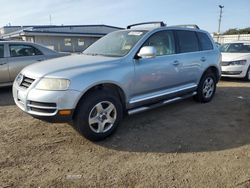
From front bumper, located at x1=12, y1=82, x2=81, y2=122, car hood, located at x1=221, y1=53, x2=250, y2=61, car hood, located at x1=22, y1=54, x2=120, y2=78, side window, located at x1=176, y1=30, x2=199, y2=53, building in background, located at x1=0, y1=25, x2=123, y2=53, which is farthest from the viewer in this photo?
building in background, located at x1=0, y1=25, x2=123, y2=53

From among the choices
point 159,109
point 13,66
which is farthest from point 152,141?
point 13,66

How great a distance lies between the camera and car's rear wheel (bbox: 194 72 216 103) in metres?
6.15

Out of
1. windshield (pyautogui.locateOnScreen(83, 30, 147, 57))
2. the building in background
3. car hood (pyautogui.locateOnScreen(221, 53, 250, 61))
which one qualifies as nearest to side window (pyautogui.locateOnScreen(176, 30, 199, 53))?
windshield (pyautogui.locateOnScreen(83, 30, 147, 57))

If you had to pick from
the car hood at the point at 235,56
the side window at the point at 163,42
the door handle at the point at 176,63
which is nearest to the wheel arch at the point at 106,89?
the side window at the point at 163,42

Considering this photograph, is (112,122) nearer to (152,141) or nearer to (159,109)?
(152,141)

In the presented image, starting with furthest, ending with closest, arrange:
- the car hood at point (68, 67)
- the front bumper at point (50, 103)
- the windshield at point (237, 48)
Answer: the windshield at point (237, 48) → the car hood at point (68, 67) → the front bumper at point (50, 103)

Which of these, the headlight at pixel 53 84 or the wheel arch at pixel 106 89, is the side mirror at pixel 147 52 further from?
the headlight at pixel 53 84

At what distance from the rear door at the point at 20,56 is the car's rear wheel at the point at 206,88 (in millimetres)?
4790

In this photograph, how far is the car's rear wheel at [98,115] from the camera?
381cm

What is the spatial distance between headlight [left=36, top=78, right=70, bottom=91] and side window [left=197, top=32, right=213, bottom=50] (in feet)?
12.3

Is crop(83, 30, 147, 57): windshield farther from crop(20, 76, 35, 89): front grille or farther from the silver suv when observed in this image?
crop(20, 76, 35, 89): front grille

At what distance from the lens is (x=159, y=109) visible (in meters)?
5.81

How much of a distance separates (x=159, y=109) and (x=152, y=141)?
1.76m

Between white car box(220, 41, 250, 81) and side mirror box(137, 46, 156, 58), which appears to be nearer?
side mirror box(137, 46, 156, 58)
